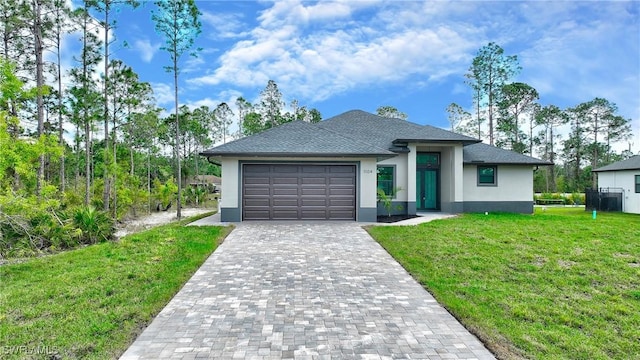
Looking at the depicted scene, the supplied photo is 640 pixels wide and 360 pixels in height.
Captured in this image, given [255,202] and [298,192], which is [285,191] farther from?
[255,202]

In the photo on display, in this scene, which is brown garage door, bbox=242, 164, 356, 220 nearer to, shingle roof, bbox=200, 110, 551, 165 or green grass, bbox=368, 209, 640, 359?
shingle roof, bbox=200, 110, 551, 165

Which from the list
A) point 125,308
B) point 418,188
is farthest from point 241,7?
point 125,308

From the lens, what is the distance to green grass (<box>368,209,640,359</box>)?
3588 mm

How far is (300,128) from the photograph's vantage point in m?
14.5

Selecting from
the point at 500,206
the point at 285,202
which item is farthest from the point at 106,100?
the point at 500,206

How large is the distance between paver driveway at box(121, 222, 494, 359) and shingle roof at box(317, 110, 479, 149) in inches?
358

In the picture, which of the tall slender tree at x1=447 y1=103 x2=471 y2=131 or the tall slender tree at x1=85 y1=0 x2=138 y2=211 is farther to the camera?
the tall slender tree at x1=447 y1=103 x2=471 y2=131

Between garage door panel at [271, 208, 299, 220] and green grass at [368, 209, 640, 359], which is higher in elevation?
garage door panel at [271, 208, 299, 220]

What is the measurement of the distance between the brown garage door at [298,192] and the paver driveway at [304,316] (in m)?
5.46

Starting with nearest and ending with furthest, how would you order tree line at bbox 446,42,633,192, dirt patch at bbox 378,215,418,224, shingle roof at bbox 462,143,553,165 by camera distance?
dirt patch at bbox 378,215,418,224 < shingle roof at bbox 462,143,553,165 < tree line at bbox 446,42,633,192

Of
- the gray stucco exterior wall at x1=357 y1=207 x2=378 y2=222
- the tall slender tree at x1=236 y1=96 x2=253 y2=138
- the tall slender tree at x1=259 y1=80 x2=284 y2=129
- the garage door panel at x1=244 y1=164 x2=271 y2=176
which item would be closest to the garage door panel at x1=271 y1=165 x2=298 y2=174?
the garage door panel at x1=244 y1=164 x2=271 y2=176

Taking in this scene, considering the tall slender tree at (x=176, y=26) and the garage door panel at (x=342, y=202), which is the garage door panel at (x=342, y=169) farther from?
the tall slender tree at (x=176, y=26)

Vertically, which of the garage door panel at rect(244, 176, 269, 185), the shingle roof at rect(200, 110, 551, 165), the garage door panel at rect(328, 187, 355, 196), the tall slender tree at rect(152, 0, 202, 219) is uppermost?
the tall slender tree at rect(152, 0, 202, 219)

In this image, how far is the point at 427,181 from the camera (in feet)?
54.4
